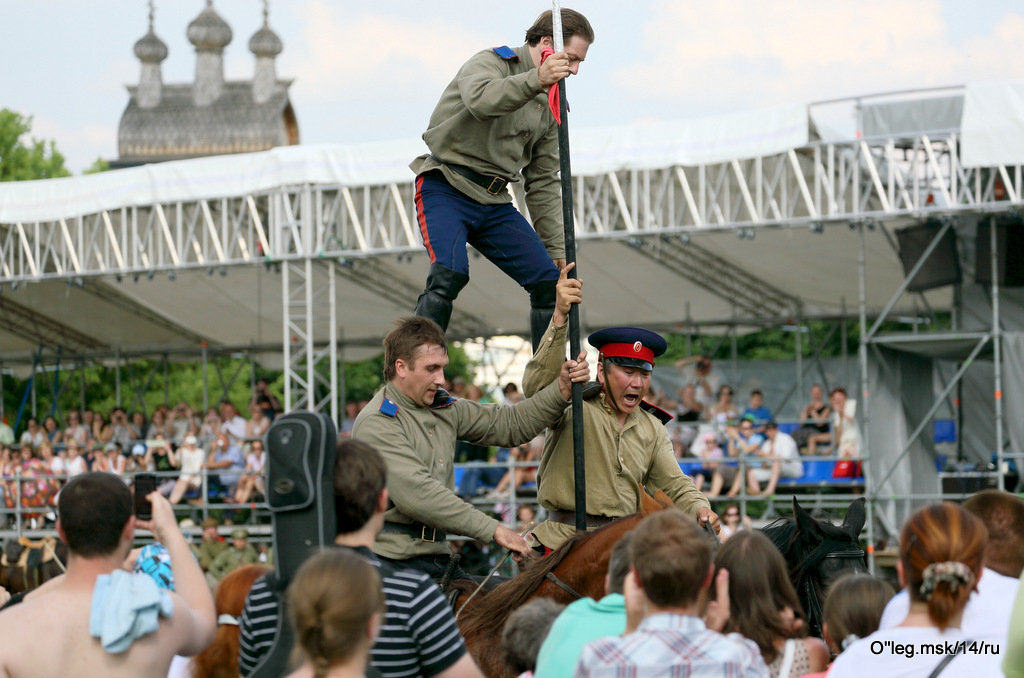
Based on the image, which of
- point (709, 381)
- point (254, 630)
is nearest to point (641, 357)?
point (254, 630)

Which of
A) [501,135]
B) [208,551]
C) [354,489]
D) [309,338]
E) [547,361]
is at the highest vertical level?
[309,338]

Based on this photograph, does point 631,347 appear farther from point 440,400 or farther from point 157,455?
point 157,455

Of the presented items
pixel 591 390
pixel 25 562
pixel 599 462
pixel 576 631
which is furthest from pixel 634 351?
pixel 25 562

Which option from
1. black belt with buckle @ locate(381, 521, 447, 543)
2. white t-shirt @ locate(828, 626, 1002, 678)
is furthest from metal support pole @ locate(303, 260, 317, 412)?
white t-shirt @ locate(828, 626, 1002, 678)

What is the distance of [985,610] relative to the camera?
3.31m

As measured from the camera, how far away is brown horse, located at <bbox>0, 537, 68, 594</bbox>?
1616cm

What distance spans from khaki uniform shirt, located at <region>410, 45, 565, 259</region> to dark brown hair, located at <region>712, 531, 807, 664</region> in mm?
2250

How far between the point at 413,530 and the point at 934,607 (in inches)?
89.9

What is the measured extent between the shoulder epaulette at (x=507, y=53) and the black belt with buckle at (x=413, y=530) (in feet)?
6.09

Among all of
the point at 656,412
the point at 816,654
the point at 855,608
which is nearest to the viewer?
the point at 816,654

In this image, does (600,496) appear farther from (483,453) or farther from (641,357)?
(483,453)

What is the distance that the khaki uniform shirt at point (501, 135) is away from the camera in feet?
17.2

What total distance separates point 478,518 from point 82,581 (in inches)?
71.7

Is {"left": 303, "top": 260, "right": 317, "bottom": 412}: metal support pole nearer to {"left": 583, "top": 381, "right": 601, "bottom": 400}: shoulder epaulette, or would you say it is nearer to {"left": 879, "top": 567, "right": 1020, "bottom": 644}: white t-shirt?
{"left": 583, "top": 381, "right": 601, "bottom": 400}: shoulder epaulette
